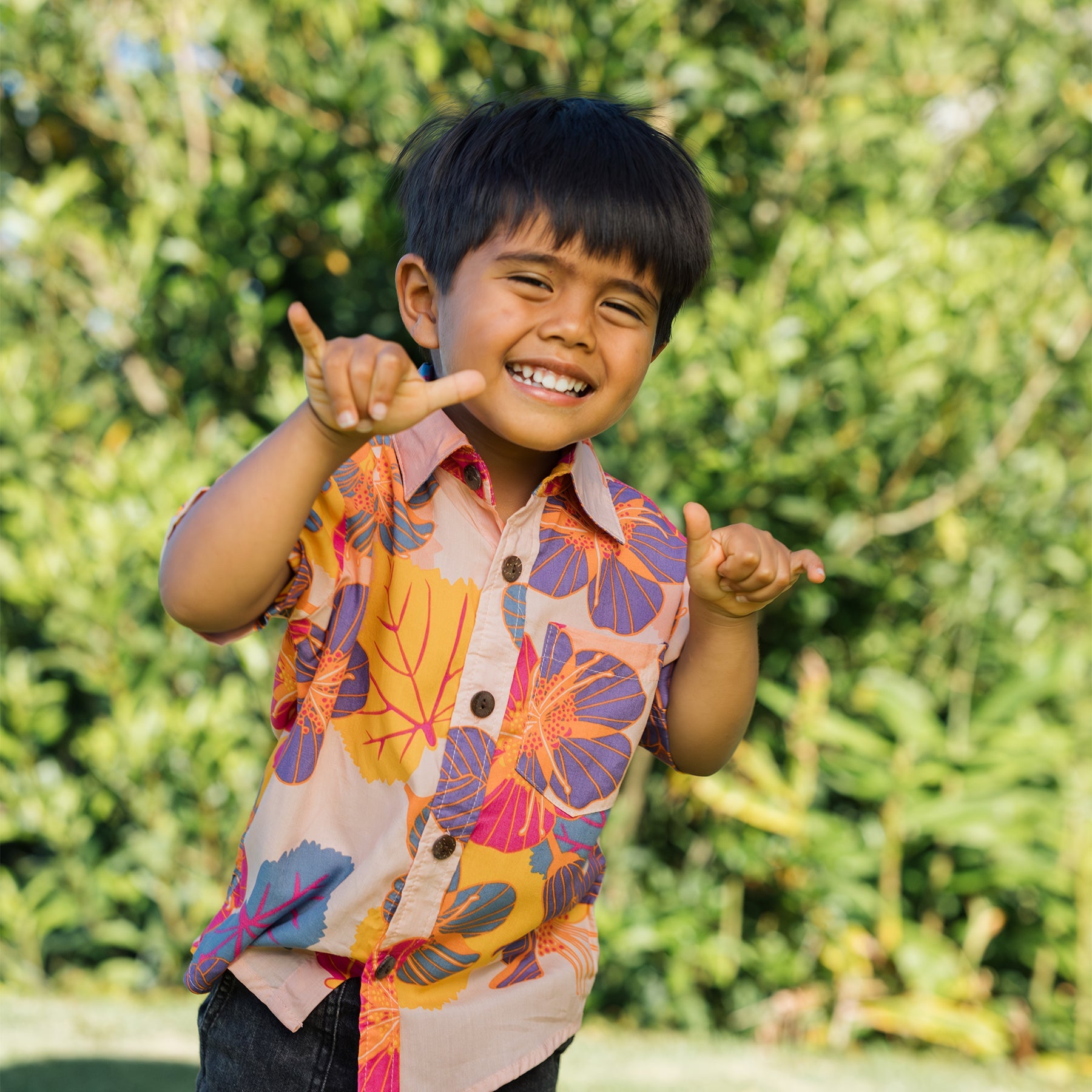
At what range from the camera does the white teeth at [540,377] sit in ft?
4.70

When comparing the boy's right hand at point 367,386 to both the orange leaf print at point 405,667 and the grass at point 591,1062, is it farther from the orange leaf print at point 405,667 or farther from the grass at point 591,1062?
the grass at point 591,1062

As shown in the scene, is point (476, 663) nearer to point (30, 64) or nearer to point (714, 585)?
point (714, 585)

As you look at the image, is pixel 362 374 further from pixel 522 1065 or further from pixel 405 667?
pixel 522 1065

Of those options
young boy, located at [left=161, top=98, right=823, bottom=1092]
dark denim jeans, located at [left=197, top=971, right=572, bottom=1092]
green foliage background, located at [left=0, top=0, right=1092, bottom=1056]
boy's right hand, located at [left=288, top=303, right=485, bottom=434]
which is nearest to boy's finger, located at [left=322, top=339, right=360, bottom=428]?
boy's right hand, located at [left=288, top=303, right=485, bottom=434]

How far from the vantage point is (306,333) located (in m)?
1.13

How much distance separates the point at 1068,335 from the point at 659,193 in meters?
2.40

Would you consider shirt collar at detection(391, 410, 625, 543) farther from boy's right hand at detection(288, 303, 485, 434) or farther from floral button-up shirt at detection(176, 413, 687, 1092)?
boy's right hand at detection(288, 303, 485, 434)

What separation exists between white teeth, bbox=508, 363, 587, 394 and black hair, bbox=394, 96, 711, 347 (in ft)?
0.51

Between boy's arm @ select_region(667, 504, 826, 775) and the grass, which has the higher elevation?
boy's arm @ select_region(667, 504, 826, 775)

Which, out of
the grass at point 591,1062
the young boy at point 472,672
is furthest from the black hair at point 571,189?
the grass at point 591,1062

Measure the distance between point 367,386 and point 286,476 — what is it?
0.14 m

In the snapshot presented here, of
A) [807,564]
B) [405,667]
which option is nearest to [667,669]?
[807,564]

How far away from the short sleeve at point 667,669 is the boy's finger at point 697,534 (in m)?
0.17

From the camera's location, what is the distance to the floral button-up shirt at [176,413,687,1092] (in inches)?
53.9
